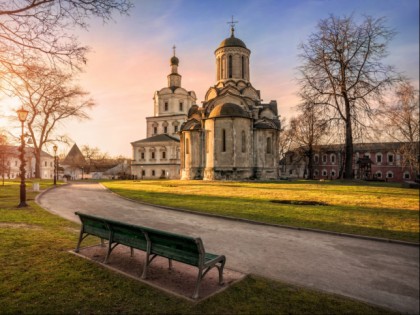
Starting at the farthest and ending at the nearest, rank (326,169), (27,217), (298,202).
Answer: (326,169), (298,202), (27,217)

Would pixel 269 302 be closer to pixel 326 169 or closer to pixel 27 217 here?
pixel 27 217

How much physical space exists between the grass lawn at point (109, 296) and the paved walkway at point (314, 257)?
0.48 metres

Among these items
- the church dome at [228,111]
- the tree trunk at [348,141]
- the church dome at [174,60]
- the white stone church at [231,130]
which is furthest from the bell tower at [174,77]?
the tree trunk at [348,141]

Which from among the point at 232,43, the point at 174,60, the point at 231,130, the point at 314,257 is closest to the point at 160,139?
the point at 174,60

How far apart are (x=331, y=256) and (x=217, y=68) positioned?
133 ft

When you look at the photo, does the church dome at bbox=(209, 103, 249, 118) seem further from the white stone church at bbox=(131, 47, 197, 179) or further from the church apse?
the white stone church at bbox=(131, 47, 197, 179)

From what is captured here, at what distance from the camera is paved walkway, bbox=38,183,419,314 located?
1.86 metres

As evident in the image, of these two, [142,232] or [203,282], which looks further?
[142,232]

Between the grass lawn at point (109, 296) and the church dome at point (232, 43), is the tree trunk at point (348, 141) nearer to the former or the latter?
the grass lawn at point (109, 296)

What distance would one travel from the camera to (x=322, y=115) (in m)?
18.9

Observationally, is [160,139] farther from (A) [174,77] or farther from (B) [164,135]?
(A) [174,77]

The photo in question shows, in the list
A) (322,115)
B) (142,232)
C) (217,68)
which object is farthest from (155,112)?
(142,232)

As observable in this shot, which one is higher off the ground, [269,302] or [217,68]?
[217,68]

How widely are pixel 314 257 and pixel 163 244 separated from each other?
3.38 m
